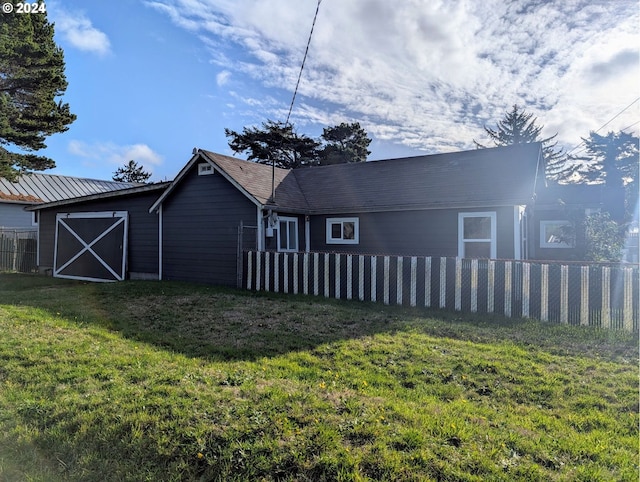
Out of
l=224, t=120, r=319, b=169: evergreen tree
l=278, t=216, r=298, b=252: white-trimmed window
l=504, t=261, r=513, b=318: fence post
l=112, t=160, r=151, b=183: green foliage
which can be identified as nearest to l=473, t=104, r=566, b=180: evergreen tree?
l=224, t=120, r=319, b=169: evergreen tree

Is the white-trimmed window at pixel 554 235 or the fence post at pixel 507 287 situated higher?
the white-trimmed window at pixel 554 235

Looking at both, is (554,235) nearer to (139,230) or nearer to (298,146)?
(139,230)

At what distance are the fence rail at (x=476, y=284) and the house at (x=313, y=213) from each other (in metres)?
A: 2.50

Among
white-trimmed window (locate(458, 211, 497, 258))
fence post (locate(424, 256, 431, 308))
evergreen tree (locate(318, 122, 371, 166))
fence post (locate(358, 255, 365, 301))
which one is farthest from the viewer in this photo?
evergreen tree (locate(318, 122, 371, 166))

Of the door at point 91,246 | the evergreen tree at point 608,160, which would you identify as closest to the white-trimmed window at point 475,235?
the door at point 91,246

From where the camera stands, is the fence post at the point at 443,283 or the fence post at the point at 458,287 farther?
the fence post at the point at 443,283

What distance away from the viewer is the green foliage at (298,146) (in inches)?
1448

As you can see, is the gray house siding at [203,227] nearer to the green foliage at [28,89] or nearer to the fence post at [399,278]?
the fence post at [399,278]

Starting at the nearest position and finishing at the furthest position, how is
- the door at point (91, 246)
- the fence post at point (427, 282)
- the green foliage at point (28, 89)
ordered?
the fence post at point (427, 282)
the green foliage at point (28, 89)
the door at point (91, 246)

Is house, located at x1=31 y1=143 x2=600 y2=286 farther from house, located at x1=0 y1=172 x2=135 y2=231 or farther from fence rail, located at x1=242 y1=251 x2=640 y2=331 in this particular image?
house, located at x1=0 y1=172 x2=135 y2=231

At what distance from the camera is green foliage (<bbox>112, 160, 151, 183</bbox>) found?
65875mm

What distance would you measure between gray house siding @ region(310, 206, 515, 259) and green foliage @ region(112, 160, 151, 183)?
59985 mm

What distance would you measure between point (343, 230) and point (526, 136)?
3946cm

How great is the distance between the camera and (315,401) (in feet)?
12.3
